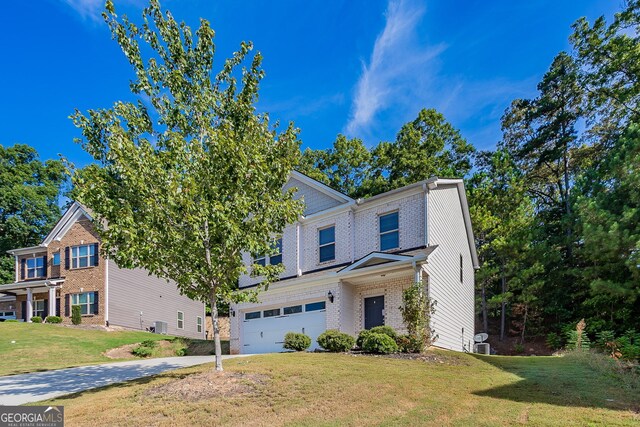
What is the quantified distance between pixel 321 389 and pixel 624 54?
27053 mm

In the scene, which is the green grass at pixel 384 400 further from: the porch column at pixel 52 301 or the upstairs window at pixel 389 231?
the porch column at pixel 52 301

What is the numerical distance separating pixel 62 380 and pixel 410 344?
10308 mm

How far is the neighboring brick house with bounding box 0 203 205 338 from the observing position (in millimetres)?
27062

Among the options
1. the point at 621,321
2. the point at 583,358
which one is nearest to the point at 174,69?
the point at 583,358

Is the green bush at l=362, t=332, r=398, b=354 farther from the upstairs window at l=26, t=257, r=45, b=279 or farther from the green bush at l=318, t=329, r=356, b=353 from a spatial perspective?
the upstairs window at l=26, t=257, r=45, b=279

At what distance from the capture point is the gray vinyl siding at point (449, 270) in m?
15.4

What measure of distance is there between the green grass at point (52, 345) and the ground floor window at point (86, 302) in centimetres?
235

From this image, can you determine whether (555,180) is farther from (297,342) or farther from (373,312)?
(297,342)

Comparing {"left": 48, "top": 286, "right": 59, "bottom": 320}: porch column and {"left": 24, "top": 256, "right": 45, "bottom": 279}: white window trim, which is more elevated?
{"left": 24, "top": 256, "right": 45, "bottom": 279}: white window trim

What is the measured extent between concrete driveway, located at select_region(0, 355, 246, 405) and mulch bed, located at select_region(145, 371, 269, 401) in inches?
113

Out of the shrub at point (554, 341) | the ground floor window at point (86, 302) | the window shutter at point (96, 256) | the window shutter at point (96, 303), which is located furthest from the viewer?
the window shutter at point (96, 256)

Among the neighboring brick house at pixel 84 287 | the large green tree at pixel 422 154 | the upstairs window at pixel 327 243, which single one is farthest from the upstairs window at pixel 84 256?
the large green tree at pixel 422 154

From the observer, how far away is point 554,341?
75.4 feet

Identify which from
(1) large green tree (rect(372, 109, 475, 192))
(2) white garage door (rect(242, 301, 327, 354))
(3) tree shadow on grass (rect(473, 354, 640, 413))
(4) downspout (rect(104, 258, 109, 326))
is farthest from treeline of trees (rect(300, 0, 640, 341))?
(4) downspout (rect(104, 258, 109, 326))
